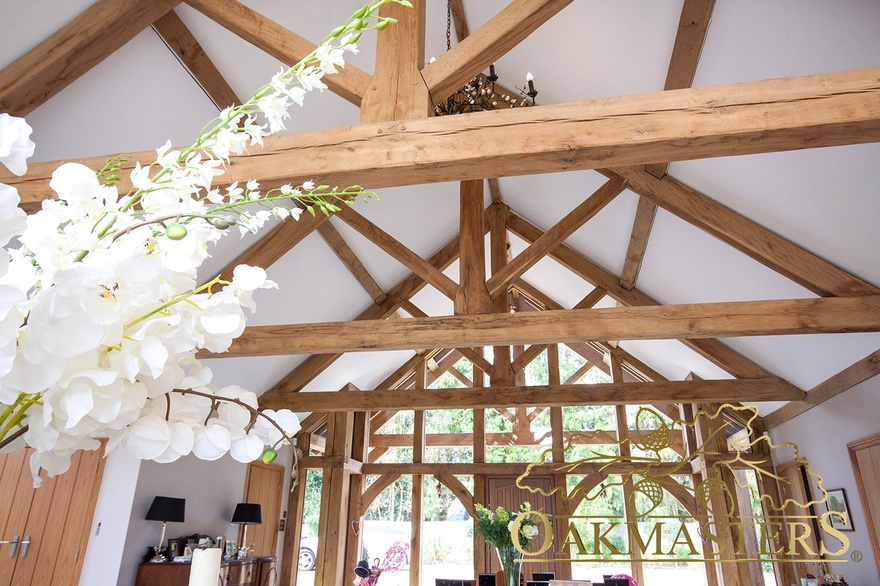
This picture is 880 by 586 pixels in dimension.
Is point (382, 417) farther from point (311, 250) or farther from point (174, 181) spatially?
point (174, 181)

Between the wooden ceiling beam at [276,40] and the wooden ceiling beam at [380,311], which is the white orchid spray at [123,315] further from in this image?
the wooden ceiling beam at [380,311]

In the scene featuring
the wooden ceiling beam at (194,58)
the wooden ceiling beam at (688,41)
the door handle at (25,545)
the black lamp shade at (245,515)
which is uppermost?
the wooden ceiling beam at (194,58)

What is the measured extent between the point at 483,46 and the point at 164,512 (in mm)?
5204

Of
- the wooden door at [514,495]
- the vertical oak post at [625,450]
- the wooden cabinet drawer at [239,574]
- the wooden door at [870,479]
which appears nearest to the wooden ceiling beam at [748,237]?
the wooden door at [870,479]

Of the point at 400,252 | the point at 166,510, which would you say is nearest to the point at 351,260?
the point at 400,252

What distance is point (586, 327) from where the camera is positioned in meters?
4.51

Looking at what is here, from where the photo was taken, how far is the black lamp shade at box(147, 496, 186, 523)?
18.0 feet

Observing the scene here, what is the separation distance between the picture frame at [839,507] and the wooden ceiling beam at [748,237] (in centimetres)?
235

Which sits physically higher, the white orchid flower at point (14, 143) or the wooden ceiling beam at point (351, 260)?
the wooden ceiling beam at point (351, 260)

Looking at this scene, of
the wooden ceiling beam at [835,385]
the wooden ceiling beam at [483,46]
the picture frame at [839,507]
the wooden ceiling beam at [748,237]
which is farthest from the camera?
the picture frame at [839,507]

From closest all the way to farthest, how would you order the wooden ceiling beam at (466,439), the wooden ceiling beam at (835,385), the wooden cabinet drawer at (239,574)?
the wooden ceiling beam at (835,385) < the wooden cabinet drawer at (239,574) < the wooden ceiling beam at (466,439)

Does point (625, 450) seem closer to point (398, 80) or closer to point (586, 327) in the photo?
point (586, 327)

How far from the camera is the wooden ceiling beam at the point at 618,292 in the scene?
22.3 ft

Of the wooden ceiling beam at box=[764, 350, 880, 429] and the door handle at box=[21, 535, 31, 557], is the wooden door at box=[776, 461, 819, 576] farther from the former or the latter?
the door handle at box=[21, 535, 31, 557]
